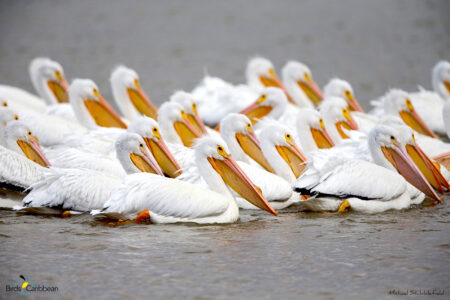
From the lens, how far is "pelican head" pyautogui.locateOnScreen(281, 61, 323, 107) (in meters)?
10.2

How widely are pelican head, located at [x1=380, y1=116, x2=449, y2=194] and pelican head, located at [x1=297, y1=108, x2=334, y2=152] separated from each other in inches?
30.3

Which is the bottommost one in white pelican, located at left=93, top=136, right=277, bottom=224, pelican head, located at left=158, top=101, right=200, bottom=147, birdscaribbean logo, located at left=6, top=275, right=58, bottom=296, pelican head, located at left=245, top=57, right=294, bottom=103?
birdscaribbean logo, located at left=6, top=275, right=58, bottom=296

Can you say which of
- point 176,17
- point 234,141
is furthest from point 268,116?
point 176,17

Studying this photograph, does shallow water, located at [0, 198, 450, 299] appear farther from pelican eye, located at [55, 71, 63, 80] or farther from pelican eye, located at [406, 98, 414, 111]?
pelican eye, located at [55, 71, 63, 80]

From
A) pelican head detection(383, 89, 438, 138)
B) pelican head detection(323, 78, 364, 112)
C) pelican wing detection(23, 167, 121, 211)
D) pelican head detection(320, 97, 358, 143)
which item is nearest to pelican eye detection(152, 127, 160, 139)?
pelican wing detection(23, 167, 121, 211)

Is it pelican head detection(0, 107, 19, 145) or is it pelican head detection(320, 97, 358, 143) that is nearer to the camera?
pelican head detection(0, 107, 19, 145)

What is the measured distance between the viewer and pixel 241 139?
6.91 metres

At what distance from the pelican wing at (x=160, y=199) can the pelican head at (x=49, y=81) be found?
430 centimetres

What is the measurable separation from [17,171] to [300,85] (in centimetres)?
503

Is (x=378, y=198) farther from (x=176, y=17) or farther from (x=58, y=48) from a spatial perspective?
(x=176, y=17)

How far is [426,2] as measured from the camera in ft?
59.9

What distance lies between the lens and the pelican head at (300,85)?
10.2m

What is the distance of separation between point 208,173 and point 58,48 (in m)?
10.5

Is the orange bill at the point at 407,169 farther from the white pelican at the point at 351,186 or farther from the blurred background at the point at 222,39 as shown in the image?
the blurred background at the point at 222,39
